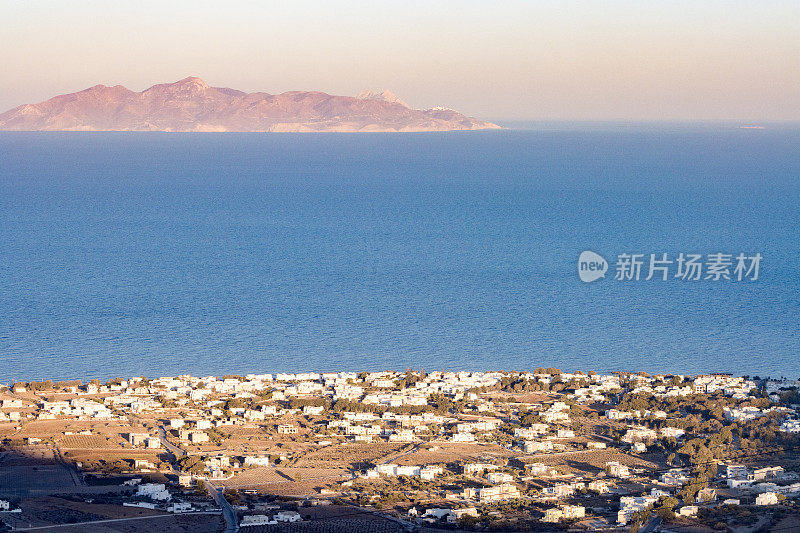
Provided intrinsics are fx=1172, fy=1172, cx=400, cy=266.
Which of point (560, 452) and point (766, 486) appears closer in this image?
point (766, 486)

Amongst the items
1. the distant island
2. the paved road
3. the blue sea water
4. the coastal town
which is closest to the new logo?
the blue sea water

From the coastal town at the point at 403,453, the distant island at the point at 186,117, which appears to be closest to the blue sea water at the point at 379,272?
the coastal town at the point at 403,453

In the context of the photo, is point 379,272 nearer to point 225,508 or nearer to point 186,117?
point 225,508

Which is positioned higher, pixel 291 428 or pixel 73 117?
pixel 73 117

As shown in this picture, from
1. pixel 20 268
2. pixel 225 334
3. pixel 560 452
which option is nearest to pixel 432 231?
pixel 20 268

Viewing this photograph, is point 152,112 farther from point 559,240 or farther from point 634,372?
point 634,372
